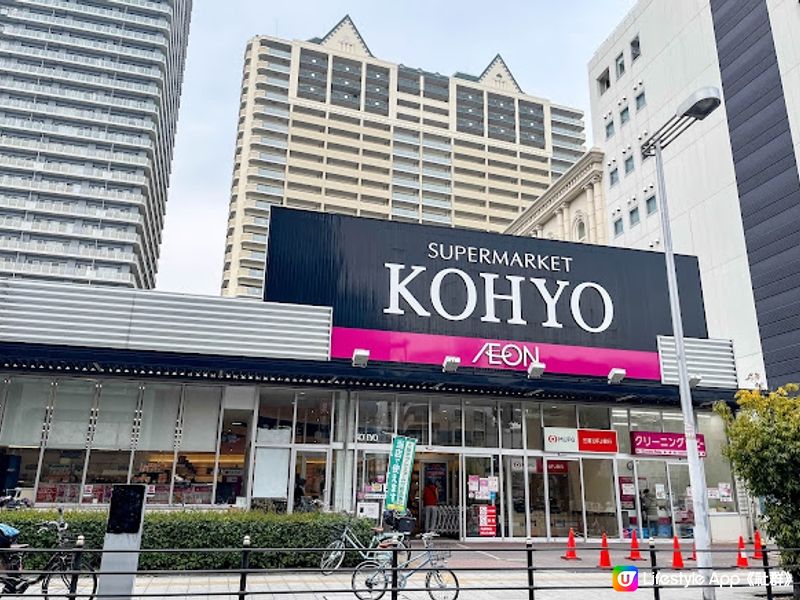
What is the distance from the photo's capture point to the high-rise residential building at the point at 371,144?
84.2 m

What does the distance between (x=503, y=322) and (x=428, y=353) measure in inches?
110

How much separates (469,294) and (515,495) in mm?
6168

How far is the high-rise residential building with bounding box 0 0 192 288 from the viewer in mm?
76438

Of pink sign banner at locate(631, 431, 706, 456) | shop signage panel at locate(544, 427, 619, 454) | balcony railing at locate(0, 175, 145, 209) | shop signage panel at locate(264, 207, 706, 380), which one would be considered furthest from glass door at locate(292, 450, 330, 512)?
balcony railing at locate(0, 175, 145, 209)

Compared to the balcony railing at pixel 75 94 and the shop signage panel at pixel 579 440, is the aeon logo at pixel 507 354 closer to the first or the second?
the shop signage panel at pixel 579 440

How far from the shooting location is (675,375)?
2058cm

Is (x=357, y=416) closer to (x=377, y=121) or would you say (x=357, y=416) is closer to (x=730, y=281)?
(x=730, y=281)

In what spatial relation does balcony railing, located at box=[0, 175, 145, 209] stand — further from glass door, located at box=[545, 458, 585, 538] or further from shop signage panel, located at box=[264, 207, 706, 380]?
glass door, located at box=[545, 458, 585, 538]

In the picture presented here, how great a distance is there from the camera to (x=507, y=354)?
19125mm

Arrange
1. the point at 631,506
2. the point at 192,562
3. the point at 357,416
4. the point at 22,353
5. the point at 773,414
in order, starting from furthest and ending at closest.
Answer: the point at 631,506, the point at 357,416, the point at 22,353, the point at 192,562, the point at 773,414

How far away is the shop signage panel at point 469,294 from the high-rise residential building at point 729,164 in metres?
23.2

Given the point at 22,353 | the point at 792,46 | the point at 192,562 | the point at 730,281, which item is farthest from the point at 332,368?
the point at 792,46

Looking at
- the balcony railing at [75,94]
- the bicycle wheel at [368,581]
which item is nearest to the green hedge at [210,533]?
the bicycle wheel at [368,581]

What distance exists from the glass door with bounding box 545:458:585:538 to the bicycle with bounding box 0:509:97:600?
12543 mm
